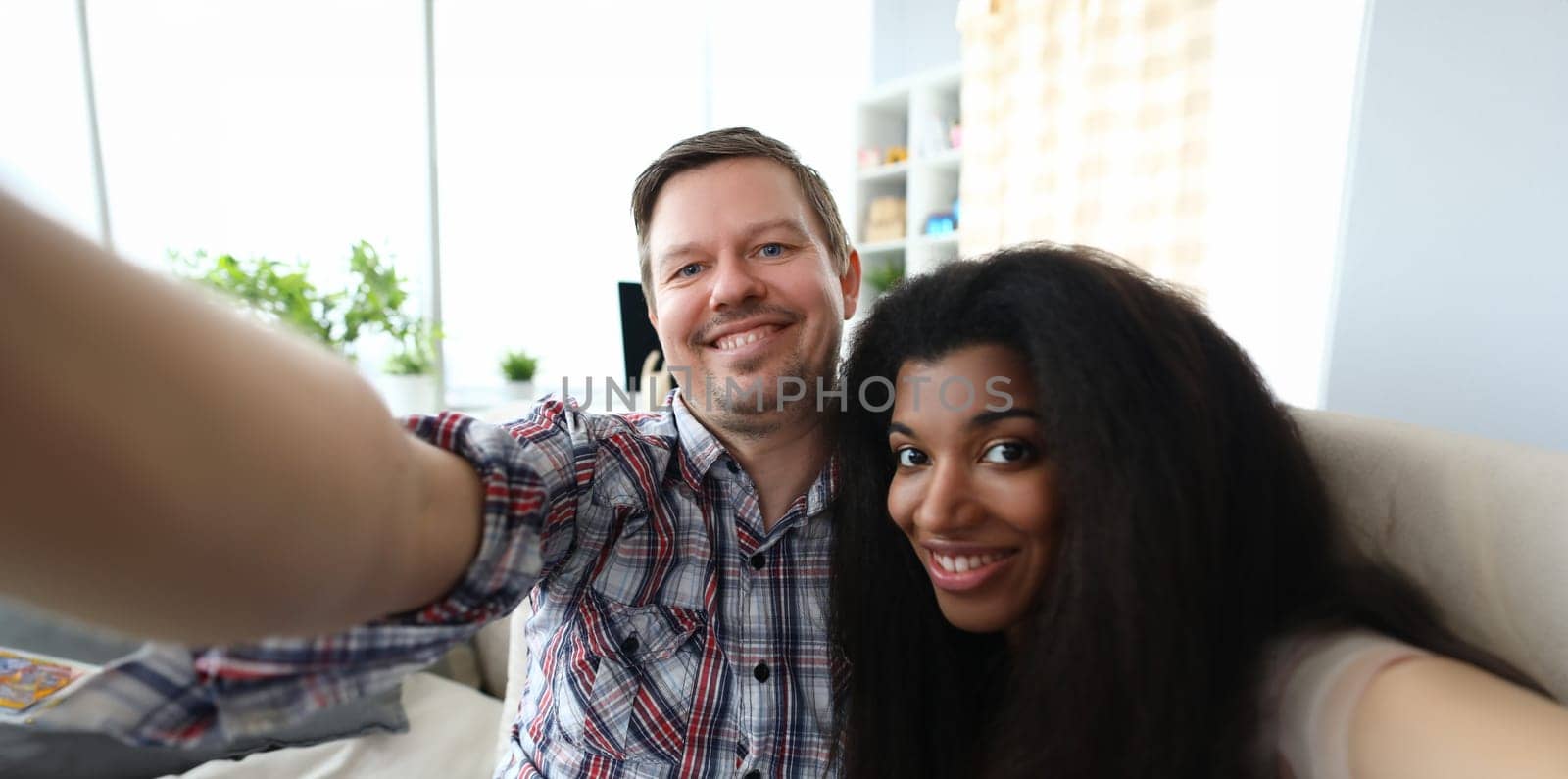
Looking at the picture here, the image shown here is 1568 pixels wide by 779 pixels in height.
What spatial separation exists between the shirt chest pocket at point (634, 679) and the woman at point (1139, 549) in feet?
1.05

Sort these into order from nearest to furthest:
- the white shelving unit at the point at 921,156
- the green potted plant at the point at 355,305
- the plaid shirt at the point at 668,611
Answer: the plaid shirt at the point at 668,611 → the green potted plant at the point at 355,305 → the white shelving unit at the point at 921,156

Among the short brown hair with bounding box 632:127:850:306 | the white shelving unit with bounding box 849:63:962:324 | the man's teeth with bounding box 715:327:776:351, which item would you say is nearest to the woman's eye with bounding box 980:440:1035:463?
the man's teeth with bounding box 715:327:776:351

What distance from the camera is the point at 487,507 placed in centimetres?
49

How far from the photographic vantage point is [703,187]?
960mm

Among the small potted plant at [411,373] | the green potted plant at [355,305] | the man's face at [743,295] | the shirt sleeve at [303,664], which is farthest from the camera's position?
the small potted plant at [411,373]

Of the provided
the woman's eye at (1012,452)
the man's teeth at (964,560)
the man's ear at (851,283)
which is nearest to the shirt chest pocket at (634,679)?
the man's teeth at (964,560)

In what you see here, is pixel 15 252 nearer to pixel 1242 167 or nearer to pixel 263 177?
pixel 263 177

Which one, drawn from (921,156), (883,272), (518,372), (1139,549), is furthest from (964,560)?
(921,156)

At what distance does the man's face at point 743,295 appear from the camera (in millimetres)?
924

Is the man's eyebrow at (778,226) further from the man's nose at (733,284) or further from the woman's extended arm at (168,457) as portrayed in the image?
the woman's extended arm at (168,457)

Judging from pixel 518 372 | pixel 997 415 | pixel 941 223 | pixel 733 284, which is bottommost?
pixel 518 372

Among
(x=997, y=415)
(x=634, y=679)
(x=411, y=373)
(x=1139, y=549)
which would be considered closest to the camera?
(x=1139, y=549)

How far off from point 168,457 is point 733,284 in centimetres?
69

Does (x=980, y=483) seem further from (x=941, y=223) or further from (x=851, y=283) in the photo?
(x=941, y=223)
